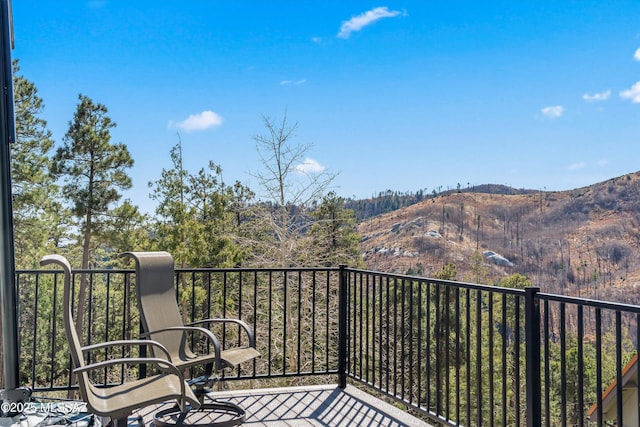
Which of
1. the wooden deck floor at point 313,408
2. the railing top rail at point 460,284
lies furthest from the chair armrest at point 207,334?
the railing top rail at point 460,284

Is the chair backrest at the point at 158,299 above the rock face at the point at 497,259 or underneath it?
above

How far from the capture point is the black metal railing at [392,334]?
2.57m

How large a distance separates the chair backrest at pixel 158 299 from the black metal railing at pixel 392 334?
0.33 m

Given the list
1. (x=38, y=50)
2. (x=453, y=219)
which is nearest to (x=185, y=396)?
(x=38, y=50)

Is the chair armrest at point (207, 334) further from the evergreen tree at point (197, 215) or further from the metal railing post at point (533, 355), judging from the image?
the evergreen tree at point (197, 215)

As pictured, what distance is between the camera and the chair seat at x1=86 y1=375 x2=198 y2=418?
7.54ft

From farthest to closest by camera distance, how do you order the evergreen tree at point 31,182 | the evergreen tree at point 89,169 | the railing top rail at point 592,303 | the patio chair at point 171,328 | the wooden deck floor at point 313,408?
1. the evergreen tree at point 89,169
2. the evergreen tree at point 31,182
3. the wooden deck floor at point 313,408
4. the patio chair at point 171,328
5. the railing top rail at point 592,303

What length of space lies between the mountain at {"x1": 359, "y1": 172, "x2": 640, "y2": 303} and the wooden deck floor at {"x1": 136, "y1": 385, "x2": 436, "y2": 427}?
766 inches

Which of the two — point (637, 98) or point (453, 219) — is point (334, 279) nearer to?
point (453, 219)

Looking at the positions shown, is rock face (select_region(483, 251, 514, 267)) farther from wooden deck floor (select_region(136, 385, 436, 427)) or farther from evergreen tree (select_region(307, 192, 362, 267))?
wooden deck floor (select_region(136, 385, 436, 427))

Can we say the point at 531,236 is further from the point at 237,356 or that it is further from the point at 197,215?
the point at 237,356

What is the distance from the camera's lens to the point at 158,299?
3455 mm

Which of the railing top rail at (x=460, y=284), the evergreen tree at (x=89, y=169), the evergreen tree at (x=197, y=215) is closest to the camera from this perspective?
the railing top rail at (x=460, y=284)

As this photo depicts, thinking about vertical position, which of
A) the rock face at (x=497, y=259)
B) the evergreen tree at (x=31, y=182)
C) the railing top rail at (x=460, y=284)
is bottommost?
the rock face at (x=497, y=259)
